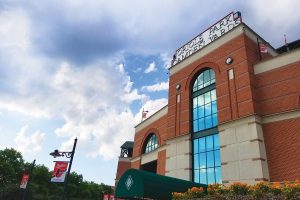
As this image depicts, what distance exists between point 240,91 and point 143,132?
54.3ft

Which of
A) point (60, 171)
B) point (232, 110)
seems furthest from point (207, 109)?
point (60, 171)

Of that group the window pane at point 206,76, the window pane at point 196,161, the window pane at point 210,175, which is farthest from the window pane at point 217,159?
the window pane at point 206,76

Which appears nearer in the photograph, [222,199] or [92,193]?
[222,199]

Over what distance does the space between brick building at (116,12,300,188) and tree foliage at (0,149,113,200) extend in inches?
1110

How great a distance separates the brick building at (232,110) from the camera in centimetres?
1739

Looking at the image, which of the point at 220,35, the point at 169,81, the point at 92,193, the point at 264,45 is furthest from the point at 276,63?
the point at 92,193

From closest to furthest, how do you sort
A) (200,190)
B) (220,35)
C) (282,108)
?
(200,190)
(282,108)
(220,35)

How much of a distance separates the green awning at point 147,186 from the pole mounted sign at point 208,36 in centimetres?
1428

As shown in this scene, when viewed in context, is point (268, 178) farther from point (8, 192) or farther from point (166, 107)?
point (8, 192)

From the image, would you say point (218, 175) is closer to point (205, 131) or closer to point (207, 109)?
point (205, 131)

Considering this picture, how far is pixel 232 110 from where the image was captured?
20.1 metres

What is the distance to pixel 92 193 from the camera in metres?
85.9

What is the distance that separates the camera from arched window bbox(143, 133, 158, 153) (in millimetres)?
30861

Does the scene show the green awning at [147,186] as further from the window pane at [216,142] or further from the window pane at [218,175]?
the window pane at [216,142]
